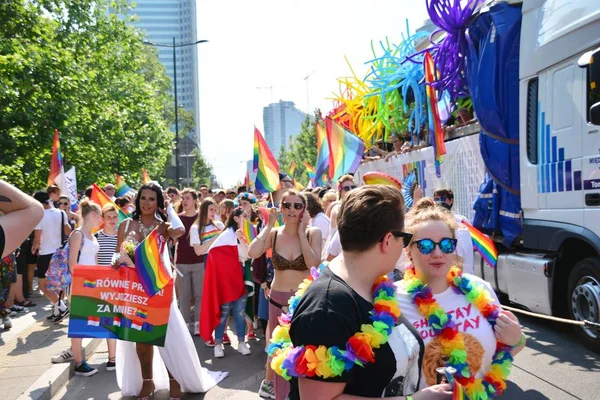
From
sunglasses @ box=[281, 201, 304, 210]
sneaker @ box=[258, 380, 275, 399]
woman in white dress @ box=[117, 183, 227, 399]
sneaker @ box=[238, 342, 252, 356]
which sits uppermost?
sunglasses @ box=[281, 201, 304, 210]

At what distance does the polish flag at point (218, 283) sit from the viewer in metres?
7.38

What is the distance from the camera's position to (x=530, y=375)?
18.9 ft

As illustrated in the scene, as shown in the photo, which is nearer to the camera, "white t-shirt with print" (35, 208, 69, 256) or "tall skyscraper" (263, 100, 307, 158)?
"white t-shirt with print" (35, 208, 69, 256)

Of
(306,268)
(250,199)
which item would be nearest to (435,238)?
(306,268)

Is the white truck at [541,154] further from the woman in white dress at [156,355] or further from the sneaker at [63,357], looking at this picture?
the sneaker at [63,357]

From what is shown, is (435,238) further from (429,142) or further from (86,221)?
(429,142)

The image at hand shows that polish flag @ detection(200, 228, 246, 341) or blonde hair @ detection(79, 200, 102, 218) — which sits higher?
blonde hair @ detection(79, 200, 102, 218)

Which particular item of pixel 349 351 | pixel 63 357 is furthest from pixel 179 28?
pixel 349 351

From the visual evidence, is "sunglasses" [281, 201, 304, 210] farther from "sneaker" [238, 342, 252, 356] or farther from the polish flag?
"sneaker" [238, 342, 252, 356]

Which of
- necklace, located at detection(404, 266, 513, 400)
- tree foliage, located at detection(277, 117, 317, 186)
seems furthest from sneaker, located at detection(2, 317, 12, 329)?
tree foliage, located at detection(277, 117, 317, 186)

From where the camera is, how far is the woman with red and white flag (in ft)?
24.0

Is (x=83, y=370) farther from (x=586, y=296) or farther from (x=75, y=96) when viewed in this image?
(x=75, y=96)

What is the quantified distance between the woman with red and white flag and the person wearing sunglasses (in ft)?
14.7

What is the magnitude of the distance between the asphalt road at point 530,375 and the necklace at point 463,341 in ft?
9.40
